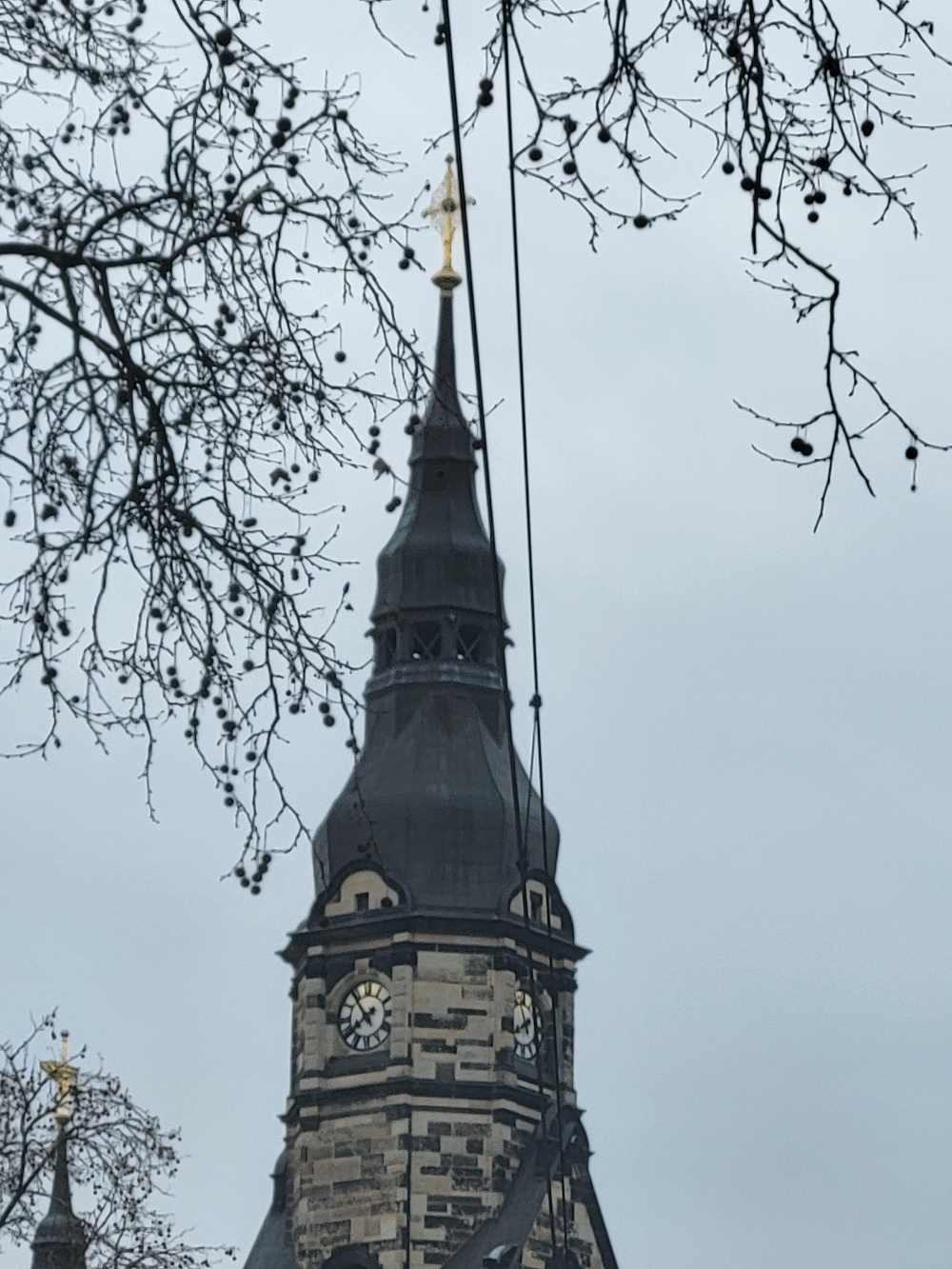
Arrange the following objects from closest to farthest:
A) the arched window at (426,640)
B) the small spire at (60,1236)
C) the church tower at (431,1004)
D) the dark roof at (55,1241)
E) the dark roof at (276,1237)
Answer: the small spire at (60,1236), the dark roof at (55,1241), the church tower at (431,1004), the dark roof at (276,1237), the arched window at (426,640)

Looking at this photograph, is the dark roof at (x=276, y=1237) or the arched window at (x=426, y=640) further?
the arched window at (x=426, y=640)

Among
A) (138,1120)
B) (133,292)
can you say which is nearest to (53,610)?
(133,292)

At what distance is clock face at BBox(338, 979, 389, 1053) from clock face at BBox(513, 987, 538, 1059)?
2.29 metres

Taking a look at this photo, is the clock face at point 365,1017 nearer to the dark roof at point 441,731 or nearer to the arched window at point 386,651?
the dark roof at point 441,731

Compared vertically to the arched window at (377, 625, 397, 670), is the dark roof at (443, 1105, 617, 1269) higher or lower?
lower

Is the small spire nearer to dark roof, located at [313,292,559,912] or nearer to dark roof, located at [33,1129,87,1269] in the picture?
dark roof, located at [33,1129,87,1269]

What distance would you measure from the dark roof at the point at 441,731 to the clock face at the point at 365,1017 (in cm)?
179

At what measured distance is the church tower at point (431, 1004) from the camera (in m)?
66.7

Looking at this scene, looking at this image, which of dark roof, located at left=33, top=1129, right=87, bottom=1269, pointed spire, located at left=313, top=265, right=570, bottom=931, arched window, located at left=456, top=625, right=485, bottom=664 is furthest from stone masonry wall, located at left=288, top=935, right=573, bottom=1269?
dark roof, located at left=33, top=1129, right=87, bottom=1269

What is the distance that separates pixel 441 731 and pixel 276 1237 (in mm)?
9490

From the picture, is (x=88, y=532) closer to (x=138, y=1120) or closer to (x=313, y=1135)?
(x=138, y=1120)

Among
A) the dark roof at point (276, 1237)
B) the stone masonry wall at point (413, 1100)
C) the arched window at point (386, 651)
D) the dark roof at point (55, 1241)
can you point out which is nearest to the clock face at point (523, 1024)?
the stone masonry wall at point (413, 1100)

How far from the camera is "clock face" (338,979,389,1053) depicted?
224 ft

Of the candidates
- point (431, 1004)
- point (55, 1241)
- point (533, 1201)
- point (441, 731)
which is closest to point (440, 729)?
point (441, 731)
